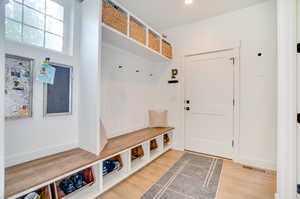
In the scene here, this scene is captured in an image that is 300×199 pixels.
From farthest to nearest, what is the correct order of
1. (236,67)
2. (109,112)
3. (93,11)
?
1. (236,67)
2. (109,112)
3. (93,11)

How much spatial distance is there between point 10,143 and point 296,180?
2726 mm

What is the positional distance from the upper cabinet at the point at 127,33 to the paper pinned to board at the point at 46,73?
0.78 meters

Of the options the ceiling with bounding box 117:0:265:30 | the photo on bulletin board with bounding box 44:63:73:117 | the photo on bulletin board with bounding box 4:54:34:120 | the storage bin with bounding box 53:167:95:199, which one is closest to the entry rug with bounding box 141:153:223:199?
the storage bin with bounding box 53:167:95:199

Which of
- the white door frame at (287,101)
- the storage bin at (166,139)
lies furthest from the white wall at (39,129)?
the white door frame at (287,101)

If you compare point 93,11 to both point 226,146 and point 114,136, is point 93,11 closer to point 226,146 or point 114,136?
point 114,136

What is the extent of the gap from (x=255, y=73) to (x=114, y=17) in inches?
94.6

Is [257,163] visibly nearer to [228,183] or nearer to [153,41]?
[228,183]

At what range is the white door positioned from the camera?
8.48 feet

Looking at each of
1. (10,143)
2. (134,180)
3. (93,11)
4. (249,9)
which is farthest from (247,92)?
(10,143)

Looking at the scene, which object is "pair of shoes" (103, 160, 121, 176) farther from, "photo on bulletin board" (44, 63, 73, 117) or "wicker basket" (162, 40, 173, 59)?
"wicker basket" (162, 40, 173, 59)

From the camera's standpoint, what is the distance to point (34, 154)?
1500mm

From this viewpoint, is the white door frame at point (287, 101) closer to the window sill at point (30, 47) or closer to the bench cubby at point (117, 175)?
the bench cubby at point (117, 175)

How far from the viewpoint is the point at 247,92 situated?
2.41 m

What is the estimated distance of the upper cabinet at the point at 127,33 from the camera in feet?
5.74
